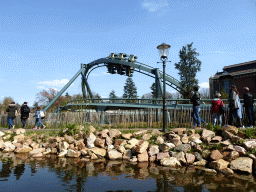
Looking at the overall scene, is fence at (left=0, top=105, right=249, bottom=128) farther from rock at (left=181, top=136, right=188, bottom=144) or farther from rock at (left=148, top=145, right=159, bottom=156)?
rock at (left=148, top=145, right=159, bottom=156)

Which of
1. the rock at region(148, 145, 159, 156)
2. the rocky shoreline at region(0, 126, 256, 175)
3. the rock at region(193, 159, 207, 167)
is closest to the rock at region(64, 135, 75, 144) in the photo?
the rocky shoreline at region(0, 126, 256, 175)

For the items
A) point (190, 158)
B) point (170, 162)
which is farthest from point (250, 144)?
point (170, 162)

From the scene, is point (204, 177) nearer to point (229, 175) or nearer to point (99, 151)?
point (229, 175)

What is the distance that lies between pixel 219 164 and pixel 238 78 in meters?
29.3

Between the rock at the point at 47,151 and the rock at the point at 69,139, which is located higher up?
the rock at the point at 69,139

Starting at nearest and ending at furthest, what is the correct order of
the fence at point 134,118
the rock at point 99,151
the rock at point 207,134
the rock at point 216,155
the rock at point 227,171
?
the rock at point 227,171 < the rock at point 216,155 < the rock at point 207,134 < the rock at point 99,151 < the fence at point 134,118

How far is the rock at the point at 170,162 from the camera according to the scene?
6.74m

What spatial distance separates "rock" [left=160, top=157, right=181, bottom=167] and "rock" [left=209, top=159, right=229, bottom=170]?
99 centimetres

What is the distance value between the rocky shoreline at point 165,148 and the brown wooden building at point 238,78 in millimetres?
24936

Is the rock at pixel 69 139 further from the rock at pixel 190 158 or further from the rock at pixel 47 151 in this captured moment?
the rock at pixel 190 158

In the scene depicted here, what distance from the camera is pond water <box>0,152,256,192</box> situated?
15.6ft

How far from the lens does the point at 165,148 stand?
7.47 meters

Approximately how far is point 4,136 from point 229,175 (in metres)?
11.1

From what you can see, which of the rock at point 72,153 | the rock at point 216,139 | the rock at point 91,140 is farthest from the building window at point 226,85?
the rock at point 72,153
